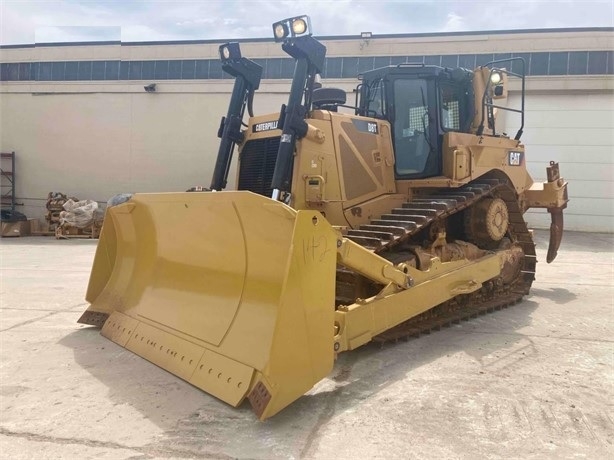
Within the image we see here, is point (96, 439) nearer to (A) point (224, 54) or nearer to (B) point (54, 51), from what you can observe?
(A) point (224, 54)

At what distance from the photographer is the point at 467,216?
247 inches

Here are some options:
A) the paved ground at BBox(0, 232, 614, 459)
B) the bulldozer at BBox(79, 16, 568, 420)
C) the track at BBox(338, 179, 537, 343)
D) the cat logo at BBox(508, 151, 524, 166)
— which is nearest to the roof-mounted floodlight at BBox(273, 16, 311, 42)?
the bulldozer at BBox(79, 16, 568, 420)

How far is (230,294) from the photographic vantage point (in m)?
3.89

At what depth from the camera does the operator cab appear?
19.5 ft

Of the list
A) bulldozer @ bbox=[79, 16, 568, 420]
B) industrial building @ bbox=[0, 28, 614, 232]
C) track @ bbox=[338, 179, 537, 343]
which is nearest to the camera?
bulldozer @ bbox=[79, 16, 568, 420]

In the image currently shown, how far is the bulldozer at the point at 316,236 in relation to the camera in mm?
3387

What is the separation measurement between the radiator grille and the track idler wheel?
8.46 ft

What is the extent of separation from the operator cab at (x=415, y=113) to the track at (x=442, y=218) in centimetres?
44

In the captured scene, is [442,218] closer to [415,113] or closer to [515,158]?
[415,113]

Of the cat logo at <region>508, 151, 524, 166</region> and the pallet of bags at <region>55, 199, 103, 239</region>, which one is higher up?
the cat logo at <region>508, 151, 524, 166</region>

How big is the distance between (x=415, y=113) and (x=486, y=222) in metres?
1.56

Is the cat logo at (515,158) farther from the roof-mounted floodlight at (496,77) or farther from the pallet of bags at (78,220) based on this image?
the pallet of bags at (78,220)

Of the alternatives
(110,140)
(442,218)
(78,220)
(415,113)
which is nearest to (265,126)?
(415,113)

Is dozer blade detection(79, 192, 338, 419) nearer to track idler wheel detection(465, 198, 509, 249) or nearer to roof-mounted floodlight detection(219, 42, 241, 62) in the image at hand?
roof-mounted floodlight detection(219, 42, 241, 62)
